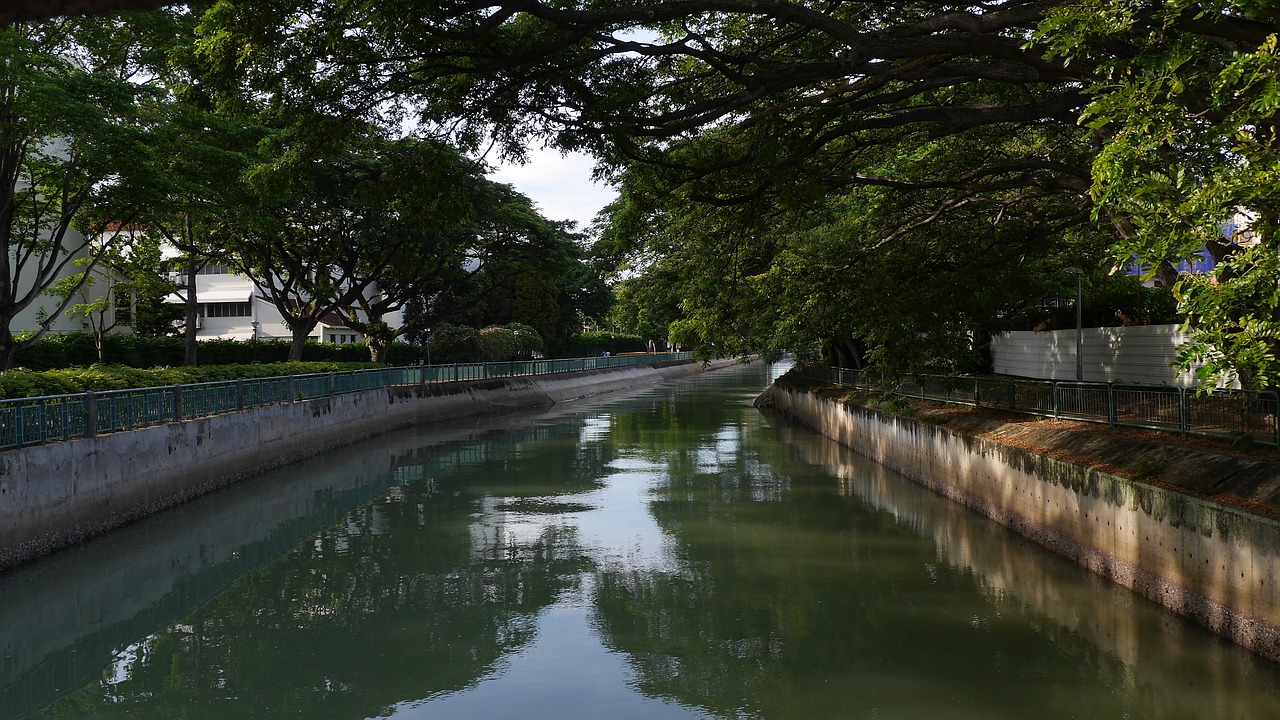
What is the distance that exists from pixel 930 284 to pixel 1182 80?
35.9 feet

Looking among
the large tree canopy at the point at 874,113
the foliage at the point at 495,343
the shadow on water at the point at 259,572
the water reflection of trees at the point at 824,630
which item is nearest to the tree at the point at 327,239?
the foliage at the point at 495,343

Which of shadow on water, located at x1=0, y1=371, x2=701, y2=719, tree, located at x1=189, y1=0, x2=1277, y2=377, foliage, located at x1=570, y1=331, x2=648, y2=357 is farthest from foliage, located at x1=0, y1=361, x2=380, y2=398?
foliage, located at x1=570, y1=331, x2=648, y2=357

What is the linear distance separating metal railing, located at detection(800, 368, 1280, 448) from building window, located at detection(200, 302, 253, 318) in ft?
167

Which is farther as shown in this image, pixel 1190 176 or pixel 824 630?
pixel 824 630

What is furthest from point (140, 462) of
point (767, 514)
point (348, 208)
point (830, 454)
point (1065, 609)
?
point (348, 208)

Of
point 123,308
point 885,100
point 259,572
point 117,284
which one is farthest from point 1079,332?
point 123,308

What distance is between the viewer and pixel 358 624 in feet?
36.3

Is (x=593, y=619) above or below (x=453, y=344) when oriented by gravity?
below

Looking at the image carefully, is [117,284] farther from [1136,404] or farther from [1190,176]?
[1190,176]

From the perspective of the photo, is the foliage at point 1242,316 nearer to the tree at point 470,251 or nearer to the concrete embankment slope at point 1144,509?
the concrete embankment slope at point 1144,509

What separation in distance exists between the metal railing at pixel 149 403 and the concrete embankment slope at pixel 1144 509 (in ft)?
48.4

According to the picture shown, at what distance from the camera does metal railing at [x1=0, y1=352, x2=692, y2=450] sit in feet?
43.3

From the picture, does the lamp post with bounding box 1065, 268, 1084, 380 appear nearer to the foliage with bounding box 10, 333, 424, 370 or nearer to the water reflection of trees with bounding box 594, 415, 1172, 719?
the water reflection of trees with bounding box 594, 415, 1172, 719

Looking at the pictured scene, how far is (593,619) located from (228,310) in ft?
185
